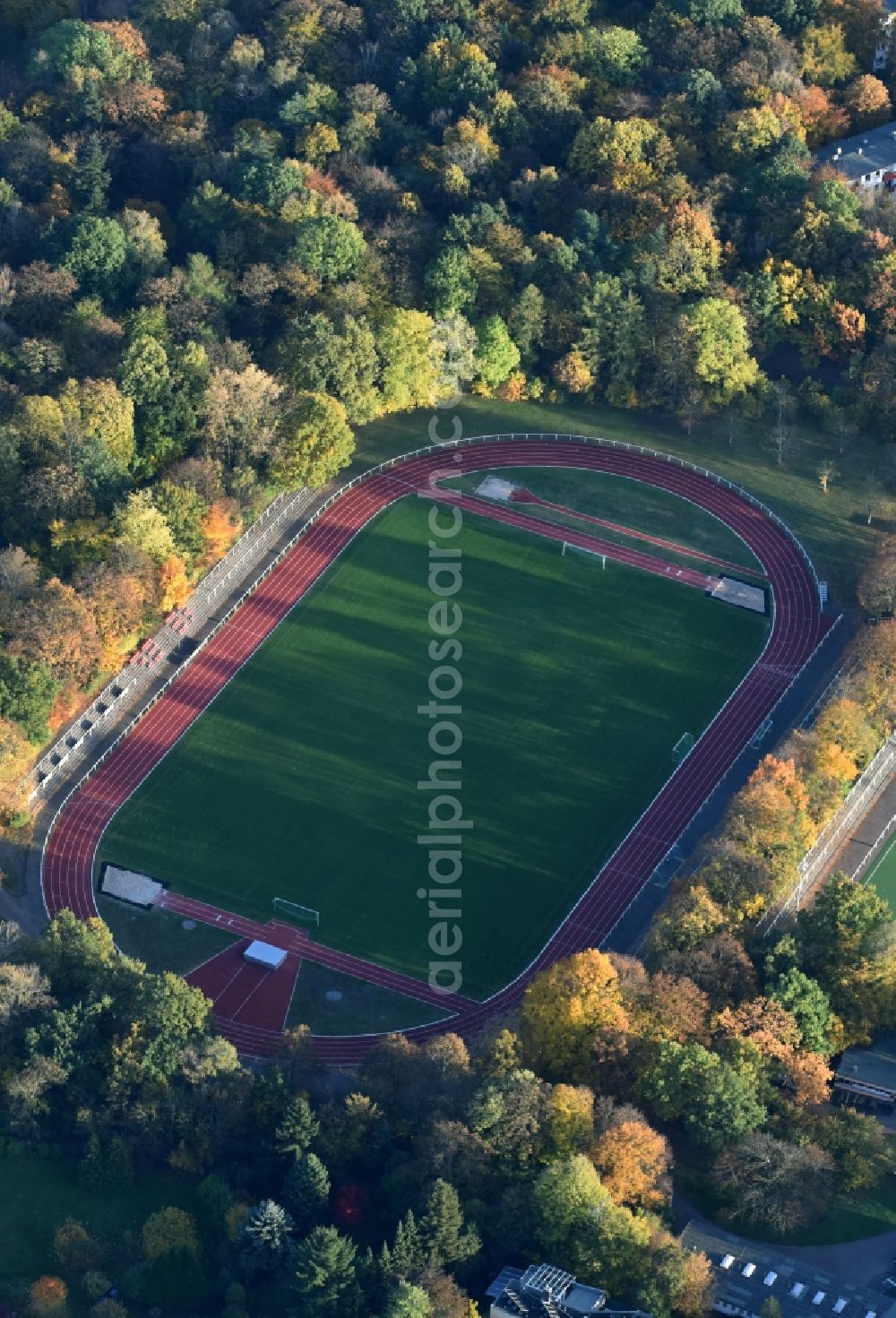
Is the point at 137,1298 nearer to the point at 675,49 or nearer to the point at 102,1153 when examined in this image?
the point at 102,1153

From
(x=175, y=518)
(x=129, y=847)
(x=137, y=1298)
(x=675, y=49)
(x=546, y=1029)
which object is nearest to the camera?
(x=137, y=1298)

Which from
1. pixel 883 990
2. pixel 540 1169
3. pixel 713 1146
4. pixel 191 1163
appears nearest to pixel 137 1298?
pixel 191 1163

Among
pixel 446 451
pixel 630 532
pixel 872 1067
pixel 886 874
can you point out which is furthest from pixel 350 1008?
pixel 446 451

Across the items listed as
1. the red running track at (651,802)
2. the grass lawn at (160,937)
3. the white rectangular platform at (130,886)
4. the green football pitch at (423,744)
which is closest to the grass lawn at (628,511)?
the red running track at (651,802)

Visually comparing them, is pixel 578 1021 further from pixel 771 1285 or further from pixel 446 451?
pixel 446 451

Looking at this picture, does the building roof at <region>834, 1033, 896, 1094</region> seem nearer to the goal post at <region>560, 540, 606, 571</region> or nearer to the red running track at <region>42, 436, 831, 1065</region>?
the red running track at <region>42, 436, 831, 1065</region>

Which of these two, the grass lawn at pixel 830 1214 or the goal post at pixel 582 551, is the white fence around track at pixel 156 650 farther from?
the grass lawn at pixel 830 1214
